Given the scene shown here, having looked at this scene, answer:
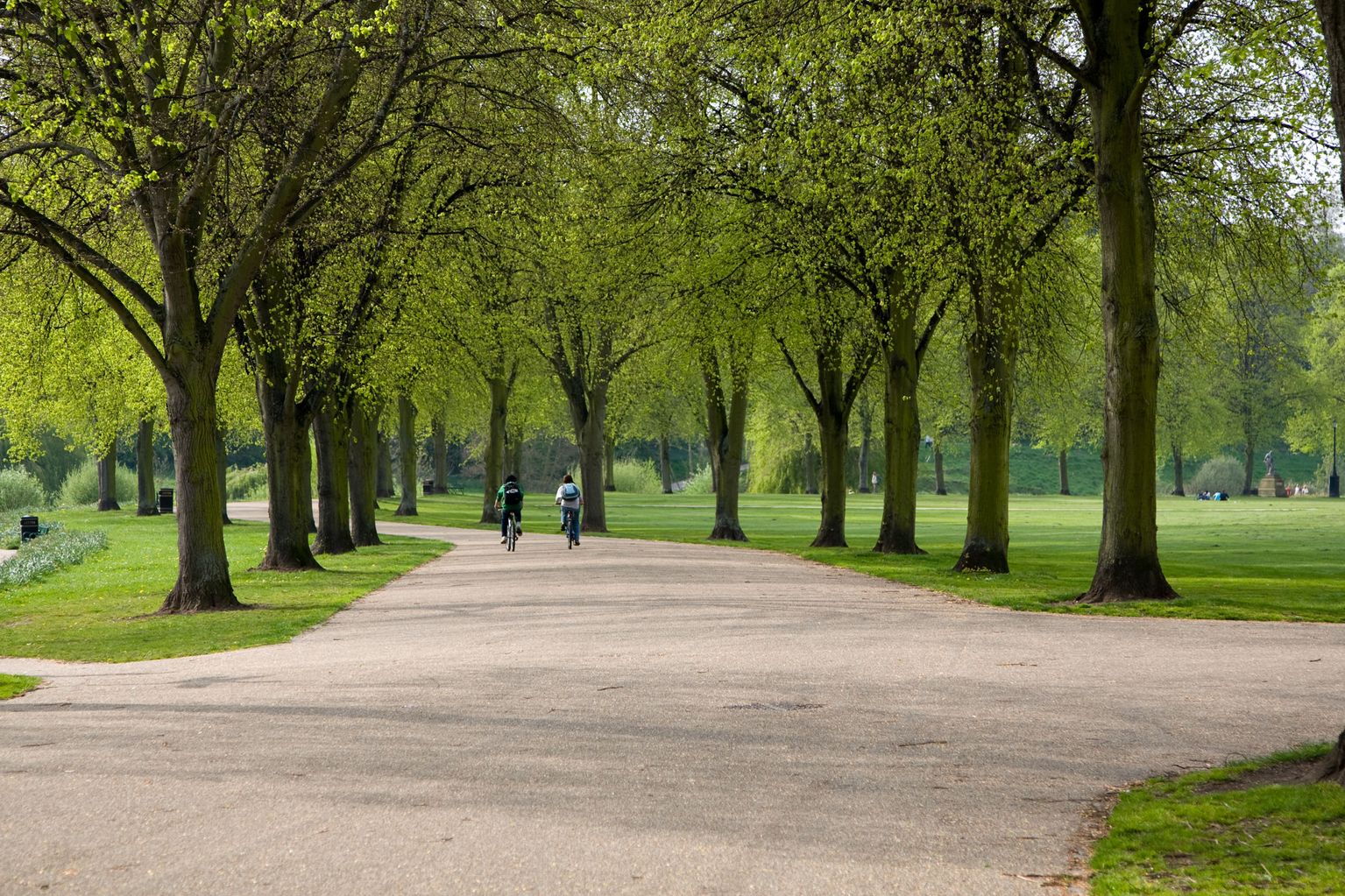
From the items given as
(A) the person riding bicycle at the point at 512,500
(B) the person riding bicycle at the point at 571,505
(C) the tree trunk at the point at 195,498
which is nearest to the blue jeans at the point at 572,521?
(B) the person riding bicycle at the point at 571,505

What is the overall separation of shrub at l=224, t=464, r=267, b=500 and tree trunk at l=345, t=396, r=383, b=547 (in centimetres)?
4055

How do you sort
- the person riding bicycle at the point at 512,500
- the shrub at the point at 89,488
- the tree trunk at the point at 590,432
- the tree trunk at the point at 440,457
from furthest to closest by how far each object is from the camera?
1. the tree trunk at the point at 440,457
2. the shrub at the point at 89,488
3. the tree trunk at the point at 590,432
4. the person riding bicycle at the point at 512,500

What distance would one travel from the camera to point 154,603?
19312 millimetres

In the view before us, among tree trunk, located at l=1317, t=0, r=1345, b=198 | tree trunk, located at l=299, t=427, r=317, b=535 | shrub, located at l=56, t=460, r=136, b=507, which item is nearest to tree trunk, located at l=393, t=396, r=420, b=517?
shrub, located at l=56, t=460, r=136, b=507

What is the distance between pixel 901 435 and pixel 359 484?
45.7ft

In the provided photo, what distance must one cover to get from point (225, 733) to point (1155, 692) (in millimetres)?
6448

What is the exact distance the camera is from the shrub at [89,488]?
204ft

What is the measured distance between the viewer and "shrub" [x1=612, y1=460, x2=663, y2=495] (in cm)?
8044

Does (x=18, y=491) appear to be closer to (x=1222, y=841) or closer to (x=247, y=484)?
(x=247, y=484)

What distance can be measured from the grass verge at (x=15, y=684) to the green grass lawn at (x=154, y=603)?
6.02ft

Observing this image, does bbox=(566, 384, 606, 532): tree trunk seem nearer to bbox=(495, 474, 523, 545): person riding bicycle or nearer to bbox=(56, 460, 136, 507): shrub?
bbox=(495, 474, 523, 545): person riding bicycle

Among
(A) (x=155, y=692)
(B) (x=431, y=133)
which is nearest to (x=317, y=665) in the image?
(A) (x=155, y=692)

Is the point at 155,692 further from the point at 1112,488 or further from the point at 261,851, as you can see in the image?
the point at 1112,488

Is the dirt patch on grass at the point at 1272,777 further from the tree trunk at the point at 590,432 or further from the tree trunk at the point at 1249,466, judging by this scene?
the tree trunk at the point at 1249,466
